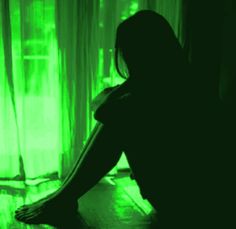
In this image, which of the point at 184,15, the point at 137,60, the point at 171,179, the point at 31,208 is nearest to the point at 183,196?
the point at 171,179

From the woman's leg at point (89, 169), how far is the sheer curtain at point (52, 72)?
58cm

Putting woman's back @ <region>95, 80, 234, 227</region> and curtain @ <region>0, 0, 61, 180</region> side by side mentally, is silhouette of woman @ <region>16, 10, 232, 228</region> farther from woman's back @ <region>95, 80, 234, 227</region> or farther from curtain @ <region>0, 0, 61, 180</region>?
curtain @ <region>0, 0, 61, 180</region>

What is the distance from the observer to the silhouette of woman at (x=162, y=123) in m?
1.46

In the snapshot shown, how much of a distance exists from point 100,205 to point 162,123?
0.66 metres

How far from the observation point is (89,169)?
1.64 meters

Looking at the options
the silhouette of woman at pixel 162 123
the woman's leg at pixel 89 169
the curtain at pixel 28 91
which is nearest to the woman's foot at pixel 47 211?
the woman's leg at pixel 89 169

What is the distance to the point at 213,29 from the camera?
2.12 meters

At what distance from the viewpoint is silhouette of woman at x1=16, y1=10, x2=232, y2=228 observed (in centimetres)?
146

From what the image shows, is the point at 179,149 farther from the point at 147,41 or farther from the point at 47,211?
the point at 47,211

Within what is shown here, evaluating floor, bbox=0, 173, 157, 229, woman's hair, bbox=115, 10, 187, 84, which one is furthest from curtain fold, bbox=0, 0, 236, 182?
woman's hair, bbox=115, 10, 187, 84

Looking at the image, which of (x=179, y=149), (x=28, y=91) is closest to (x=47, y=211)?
(x=179, y=149)

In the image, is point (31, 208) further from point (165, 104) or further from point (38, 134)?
point (165, 104)

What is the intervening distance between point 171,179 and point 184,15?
3.61 feet

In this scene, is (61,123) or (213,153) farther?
(61,123)
